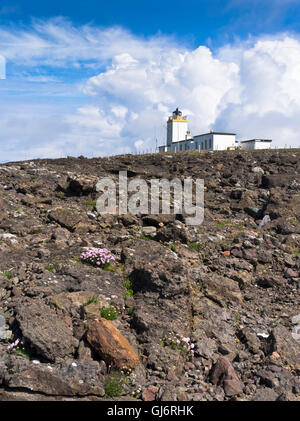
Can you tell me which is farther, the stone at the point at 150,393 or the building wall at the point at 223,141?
the building wall at the point at 223,141

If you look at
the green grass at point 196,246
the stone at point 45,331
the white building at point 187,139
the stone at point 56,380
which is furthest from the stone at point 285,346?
the white building at point 187,139

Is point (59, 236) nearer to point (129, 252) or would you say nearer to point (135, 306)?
point (129, 252)

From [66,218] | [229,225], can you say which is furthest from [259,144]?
[66,218]

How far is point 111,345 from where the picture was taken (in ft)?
16.4

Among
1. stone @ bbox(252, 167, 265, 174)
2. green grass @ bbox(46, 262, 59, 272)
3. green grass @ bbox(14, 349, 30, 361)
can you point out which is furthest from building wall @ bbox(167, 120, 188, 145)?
green grass @ bbox(14, 349, 30, 361)

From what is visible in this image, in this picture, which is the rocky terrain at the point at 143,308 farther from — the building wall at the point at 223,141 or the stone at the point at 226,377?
the building wall at the point at 223,141

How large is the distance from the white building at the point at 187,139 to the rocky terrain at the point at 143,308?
30088mm

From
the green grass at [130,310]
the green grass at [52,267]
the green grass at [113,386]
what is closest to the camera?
the green grass at [113,386]

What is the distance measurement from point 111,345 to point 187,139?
1857 inches

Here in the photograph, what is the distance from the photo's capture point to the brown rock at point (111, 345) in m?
4.94

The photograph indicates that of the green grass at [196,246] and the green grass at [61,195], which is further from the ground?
the green grass at [61,195]

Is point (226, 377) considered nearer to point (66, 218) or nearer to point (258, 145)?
point (66, 218)

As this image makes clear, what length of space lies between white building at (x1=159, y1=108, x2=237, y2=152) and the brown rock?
34.9 meters

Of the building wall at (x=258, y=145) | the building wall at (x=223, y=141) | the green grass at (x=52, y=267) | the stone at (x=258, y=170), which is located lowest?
the green grass at (x=52, y=267)
